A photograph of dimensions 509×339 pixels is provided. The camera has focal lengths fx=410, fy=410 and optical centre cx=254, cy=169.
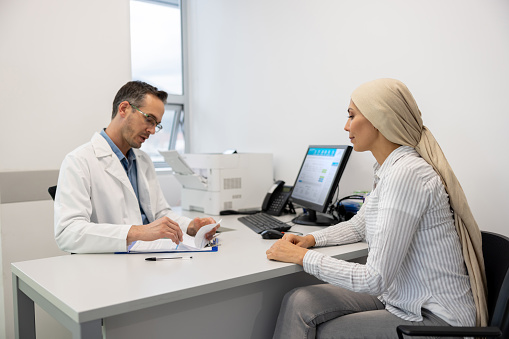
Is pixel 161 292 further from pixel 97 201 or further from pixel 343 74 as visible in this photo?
pixel 343 74

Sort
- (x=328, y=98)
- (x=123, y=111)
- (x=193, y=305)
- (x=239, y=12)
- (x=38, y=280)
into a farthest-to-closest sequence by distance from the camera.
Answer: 1. (x=239, y=12)
2. (x=328, y=98)
3. (x=123, y=111)
4. (x=193, y=305)
5. (x=38, y=280)

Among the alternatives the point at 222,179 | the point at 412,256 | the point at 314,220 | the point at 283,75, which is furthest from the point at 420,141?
the point at 283,75

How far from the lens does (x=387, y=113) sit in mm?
1351

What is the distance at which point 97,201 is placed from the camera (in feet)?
5.83

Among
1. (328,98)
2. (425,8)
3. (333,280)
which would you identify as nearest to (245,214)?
(328,98)

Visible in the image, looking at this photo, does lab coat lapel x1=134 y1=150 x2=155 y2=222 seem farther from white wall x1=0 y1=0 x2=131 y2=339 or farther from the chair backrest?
the chair backrest

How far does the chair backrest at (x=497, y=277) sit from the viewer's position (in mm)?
1152

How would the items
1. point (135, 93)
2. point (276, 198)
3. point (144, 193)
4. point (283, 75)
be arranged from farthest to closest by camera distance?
point (283, 75) → point (276, 198) → point (144, 193) → point (135, 93)

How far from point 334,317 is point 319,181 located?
89 centimetres

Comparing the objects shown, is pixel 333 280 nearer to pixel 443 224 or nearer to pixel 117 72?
pixel 443 224

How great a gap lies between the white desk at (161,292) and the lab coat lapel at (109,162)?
41 cm

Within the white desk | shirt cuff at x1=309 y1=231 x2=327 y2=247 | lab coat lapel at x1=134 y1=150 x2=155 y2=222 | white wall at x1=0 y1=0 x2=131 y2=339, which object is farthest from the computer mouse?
white wall at x1=0 y1=0 x2=131 y2=339

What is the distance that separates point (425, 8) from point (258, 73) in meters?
1.34

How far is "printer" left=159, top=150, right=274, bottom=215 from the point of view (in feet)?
8.48
